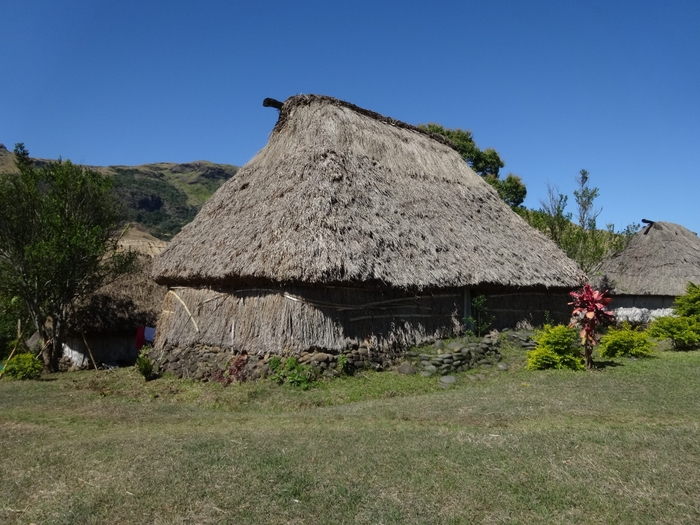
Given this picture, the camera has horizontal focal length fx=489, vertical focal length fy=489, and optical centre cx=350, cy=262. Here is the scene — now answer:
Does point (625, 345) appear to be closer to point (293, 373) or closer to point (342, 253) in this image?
point (342, 253)

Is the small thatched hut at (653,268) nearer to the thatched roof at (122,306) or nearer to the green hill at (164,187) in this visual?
the thatched roof at (122,306)

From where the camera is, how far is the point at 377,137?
15.9 m

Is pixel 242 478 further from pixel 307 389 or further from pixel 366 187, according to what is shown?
pixel 366 187

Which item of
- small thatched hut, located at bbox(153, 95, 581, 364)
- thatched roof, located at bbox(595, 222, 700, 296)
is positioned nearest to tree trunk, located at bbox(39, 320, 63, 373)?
small thatched hut, located at bbox(153, 95, 581, 364)

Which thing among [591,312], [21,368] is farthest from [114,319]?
[591,312]

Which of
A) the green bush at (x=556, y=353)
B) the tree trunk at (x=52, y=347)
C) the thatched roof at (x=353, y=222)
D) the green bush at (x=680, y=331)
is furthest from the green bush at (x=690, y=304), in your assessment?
the tree trunk at (x=52, y=347)

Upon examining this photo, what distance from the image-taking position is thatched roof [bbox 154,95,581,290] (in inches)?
431

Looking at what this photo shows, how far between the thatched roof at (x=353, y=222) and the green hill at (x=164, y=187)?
39675mm

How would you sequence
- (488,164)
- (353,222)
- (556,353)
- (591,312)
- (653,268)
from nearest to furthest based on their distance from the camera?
(591,312) → (556,353) → (353,222) → (653,268) → (488,164)

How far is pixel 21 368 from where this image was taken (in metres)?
13.1

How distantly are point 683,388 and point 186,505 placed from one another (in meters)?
8.83

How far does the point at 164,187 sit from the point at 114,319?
2583 inches

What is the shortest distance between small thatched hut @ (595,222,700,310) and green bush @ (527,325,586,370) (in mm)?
12023

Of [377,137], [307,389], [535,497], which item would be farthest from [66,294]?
[535,497]
